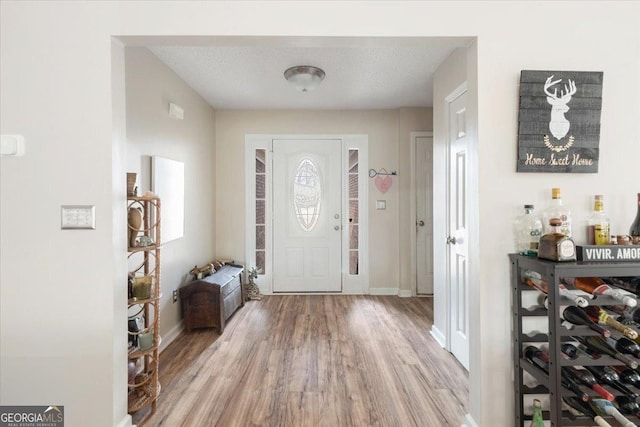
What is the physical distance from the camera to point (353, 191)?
4488mm

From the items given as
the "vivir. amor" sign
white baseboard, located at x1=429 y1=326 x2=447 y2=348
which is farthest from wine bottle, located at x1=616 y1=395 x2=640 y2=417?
white baseboard, located at x1=429 y1=326 x2=447 y2=348

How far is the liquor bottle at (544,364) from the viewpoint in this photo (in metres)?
1.37

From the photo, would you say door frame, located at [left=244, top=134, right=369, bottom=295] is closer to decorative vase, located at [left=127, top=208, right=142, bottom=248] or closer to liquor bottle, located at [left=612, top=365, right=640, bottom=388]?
decorative vase, located at [left=127, top=208, right=142, bottom=248]

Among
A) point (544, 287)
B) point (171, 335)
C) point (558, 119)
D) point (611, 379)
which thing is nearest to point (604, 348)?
point (611, 379)

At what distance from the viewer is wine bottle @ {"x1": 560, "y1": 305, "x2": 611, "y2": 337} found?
1.35 meters

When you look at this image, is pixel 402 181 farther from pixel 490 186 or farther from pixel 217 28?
pixel 217 28

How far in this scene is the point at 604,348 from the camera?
144cm

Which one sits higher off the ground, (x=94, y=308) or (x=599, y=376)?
(x=94, y=308)

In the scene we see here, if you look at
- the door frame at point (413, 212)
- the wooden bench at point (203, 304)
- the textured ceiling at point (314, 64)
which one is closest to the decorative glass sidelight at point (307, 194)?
the textured ceiling at point (314, 64)

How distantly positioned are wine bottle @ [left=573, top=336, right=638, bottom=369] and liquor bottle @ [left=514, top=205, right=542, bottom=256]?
1.46 ft

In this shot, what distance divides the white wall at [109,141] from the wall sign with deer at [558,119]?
0.06m

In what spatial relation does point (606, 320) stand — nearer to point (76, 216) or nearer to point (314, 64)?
point (76, 216)

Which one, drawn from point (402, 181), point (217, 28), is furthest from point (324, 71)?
point (402, 181)

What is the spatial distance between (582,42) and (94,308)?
277cm
